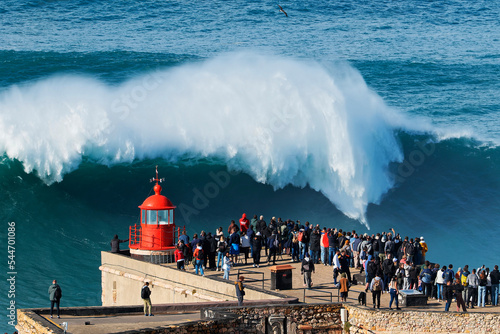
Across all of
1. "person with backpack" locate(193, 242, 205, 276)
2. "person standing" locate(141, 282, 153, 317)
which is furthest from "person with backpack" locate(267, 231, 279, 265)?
"person standing" locate(141, 282, 153, 317)

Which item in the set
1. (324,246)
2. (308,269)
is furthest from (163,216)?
(308,269)

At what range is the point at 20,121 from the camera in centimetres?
3494

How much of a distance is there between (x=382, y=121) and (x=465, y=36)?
2213 cm

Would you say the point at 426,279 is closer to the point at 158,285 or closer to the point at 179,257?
the point at 179,257

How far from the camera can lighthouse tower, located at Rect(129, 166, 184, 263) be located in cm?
2377

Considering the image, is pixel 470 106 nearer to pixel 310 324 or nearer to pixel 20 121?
pixel 20 121

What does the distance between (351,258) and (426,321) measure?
187 inches

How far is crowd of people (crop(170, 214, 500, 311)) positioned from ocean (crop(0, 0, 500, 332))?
451cm

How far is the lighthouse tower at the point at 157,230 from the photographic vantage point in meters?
23.8

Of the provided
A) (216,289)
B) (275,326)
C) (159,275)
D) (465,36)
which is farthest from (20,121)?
(465,36)

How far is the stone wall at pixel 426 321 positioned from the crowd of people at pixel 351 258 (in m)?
0.49

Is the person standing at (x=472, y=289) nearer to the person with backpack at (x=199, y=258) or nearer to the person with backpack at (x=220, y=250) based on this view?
the person with backpack at (x=220, y=250)

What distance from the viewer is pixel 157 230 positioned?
23.9m

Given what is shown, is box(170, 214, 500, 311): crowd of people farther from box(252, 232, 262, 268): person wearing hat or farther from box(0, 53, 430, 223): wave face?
box(0, 53, 430, 223): wave face
